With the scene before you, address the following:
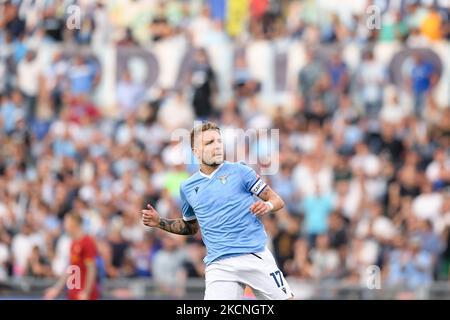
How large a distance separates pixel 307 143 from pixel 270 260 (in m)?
9.41

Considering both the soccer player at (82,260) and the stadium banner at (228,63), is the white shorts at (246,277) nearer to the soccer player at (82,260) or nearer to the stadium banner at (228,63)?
the soccer player at (82,260)

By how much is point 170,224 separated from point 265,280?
910 mm

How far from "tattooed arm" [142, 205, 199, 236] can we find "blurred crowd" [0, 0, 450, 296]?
5366mm

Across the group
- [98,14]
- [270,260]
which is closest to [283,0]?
[98,14]

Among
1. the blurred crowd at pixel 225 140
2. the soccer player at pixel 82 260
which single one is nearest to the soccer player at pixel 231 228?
the soccer player at pixel 82 260

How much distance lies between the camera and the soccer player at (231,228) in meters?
11.7

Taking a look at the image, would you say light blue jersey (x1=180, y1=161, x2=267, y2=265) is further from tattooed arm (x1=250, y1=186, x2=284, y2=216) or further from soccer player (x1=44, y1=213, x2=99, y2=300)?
soccer player (x1=44, y1=213, x2=99, y2=300)

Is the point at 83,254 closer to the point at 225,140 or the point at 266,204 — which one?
the point at 266,204

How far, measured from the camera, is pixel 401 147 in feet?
68.1

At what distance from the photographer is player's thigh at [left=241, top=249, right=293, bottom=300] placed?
11.7 meters

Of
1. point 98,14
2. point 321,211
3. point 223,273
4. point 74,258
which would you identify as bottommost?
point 223,273

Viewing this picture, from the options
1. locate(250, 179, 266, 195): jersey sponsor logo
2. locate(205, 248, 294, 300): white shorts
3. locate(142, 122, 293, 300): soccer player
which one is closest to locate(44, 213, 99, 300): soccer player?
locate(142, 122, 293, 300): soccer player

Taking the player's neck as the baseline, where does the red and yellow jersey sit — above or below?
above

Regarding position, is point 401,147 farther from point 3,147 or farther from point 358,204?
point 3,147
